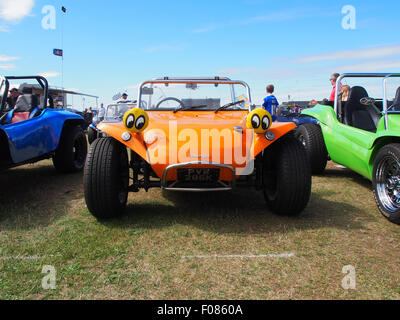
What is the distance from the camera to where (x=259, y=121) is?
2.95m

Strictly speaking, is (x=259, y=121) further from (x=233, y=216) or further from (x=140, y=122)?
(x=140, y=122)

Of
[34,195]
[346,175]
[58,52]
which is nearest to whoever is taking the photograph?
[34,195]

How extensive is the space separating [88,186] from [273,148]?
1826mm

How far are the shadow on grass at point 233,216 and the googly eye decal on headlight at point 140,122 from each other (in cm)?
88

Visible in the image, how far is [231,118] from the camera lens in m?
3.66

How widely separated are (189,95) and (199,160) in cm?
178

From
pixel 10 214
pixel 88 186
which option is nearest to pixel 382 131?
pixel 88 186

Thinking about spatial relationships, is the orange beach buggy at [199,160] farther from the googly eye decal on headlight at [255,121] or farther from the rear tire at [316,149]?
the rear tire at [316,149]

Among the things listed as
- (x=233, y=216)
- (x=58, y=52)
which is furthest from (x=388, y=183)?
(x=58, y=52)

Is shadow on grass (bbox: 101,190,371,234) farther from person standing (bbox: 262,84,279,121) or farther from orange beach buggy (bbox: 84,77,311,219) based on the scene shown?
person standing (bbox: 262,84,279,121)

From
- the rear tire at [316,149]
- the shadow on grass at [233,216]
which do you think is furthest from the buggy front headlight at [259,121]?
the rear tire at [316,149]

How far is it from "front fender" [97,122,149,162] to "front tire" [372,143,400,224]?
7.73 ft

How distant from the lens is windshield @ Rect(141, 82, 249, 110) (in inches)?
166

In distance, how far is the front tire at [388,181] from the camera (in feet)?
10.0
